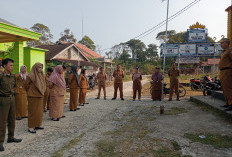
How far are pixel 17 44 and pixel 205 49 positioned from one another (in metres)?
9.68

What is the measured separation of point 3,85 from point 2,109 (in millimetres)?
435

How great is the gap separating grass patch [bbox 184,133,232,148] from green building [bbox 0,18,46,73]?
7008mm

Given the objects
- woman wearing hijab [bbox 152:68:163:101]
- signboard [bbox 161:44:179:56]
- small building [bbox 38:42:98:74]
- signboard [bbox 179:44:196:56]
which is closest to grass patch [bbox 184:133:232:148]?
woman wearing hijab [bbox 152:68:163:101]

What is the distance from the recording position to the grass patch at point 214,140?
3.24 meters

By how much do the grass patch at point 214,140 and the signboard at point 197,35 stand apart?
7.96 m

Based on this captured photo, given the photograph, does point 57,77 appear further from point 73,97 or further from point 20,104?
point 73,97

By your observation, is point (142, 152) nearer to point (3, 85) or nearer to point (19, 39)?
point (3, 85)

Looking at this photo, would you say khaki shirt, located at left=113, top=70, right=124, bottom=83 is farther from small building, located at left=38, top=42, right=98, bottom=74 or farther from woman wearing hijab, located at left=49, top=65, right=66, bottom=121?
small building, located at left=38, top=42, right=98, bottom=74

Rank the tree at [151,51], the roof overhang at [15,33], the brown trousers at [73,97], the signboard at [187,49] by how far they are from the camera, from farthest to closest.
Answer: the tree at [151,51]
the signboard at [187,49]
the roof overhang at [15,33]
the brown trousers at [73,97]

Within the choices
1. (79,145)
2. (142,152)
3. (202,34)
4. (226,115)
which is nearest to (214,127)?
(226,115)

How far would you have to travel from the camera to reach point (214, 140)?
3.46 m

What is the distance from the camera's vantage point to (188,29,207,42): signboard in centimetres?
1041

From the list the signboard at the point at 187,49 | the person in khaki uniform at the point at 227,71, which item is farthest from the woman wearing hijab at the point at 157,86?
the person in khaki uniform at the point at 227,71

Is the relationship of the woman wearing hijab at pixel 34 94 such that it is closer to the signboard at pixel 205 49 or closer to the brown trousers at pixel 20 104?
the brown trousers at pixel 20 104
